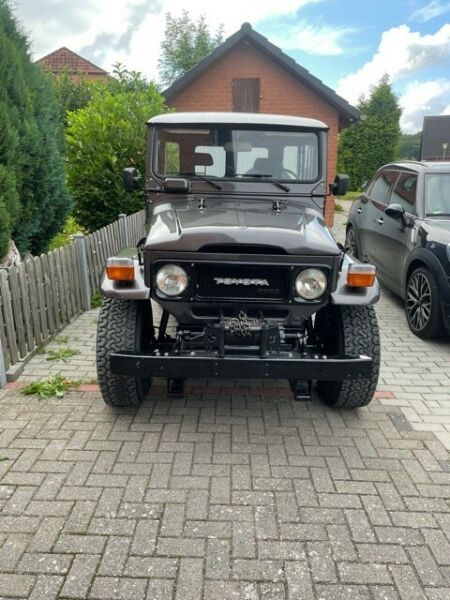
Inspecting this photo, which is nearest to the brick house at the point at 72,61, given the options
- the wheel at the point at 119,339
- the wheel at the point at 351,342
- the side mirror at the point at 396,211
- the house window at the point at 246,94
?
the house window at the point at 246,94

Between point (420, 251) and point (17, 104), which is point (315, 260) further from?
point (17, 104)

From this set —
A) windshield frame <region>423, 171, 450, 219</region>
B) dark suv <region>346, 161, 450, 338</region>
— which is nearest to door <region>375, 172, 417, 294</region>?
dark suv <region>346, 161, 450, 338</region>

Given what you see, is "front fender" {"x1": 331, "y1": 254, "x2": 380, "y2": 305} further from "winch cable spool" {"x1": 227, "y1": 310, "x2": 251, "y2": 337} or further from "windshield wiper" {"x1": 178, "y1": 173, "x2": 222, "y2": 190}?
"windshield wiper" {"x1": 178, "y1": 173, "x2": 222, "y2": 190}

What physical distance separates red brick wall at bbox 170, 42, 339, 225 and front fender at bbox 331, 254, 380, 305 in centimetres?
1080

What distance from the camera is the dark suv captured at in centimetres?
511

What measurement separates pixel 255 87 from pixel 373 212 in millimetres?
8463

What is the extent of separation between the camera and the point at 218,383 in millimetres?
4129

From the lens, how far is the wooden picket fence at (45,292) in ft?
13.9

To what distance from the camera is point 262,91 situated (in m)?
14.1


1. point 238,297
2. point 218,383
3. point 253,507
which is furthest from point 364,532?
point 218,383

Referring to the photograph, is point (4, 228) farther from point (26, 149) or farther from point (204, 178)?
point (204, 178)

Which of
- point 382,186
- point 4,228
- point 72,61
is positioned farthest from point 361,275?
point 72,61

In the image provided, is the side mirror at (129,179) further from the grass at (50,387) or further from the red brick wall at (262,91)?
the red brick wall at (262,91)

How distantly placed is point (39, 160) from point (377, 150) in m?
24.6
